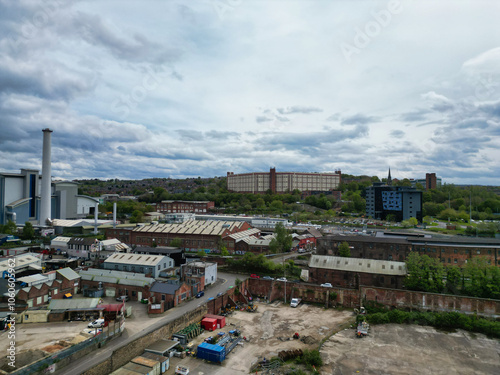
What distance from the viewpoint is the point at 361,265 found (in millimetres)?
31312

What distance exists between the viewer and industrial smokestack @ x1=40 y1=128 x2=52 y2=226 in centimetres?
5891

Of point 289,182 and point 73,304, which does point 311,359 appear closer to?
point 73,304

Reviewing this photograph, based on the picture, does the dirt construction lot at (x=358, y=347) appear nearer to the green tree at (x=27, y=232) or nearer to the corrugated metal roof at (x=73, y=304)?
the corrugated metal roof at (x=73, y=304)

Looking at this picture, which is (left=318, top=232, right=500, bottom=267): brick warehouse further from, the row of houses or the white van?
the white van

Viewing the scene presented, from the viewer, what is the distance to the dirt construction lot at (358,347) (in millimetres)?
17875

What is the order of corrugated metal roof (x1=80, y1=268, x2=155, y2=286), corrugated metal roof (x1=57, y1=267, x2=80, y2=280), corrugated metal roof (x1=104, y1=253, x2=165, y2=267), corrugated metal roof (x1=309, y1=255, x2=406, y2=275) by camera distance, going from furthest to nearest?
corrugated metal roof (x1=104, y1=253, x2=165, y2=267) → corrugated metal roof (x1=309, y1=255, x2=406, y2=275) → corrugated metal roof (x1=57, y1=267, x2=80, y2=280) → corrugated metal roof (x1=80, y1=268, x2=155, y2=286)

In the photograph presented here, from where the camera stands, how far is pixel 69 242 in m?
44.1

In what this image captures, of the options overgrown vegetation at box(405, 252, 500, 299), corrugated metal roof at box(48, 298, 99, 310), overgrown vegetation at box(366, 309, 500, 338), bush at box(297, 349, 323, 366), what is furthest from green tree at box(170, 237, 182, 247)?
bush at box(297, 349, 323, 366)

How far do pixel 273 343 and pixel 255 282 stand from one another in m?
10.2

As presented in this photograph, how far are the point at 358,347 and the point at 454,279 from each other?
14.5 meters

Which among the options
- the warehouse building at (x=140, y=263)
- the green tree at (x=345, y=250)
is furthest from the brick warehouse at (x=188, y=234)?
the green tree at (x=345, y=250)

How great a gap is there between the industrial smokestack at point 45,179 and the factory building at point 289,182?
77.8 meters

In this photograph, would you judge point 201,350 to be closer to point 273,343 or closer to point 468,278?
point 273,343

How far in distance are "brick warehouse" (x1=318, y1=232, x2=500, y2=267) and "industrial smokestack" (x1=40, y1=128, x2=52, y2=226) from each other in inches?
2089
